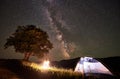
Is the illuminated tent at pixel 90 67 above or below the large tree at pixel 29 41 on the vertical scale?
below

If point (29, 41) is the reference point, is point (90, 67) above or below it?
below

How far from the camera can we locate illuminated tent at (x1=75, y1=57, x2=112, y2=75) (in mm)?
25406

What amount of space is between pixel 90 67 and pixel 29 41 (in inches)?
545

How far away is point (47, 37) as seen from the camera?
38.3 meters

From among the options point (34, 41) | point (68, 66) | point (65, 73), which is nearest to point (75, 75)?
point (65, 73)

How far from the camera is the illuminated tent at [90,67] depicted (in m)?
25.4

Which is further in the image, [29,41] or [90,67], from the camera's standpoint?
[29,41]

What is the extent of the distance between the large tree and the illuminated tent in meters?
11.3

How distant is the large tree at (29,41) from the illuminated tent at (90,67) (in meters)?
11.3

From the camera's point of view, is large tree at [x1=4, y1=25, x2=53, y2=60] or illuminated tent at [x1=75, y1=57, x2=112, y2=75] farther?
large tree at [x1=4, y1=25, x2=53, y2=60]

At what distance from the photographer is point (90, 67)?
86.8ft

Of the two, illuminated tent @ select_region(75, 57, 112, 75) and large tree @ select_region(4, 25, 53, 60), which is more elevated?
large tree @ select_region(4, 25, 53, 60)

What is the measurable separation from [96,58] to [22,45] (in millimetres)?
14044

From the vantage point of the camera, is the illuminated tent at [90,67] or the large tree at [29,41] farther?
the large tree at [29,41]
